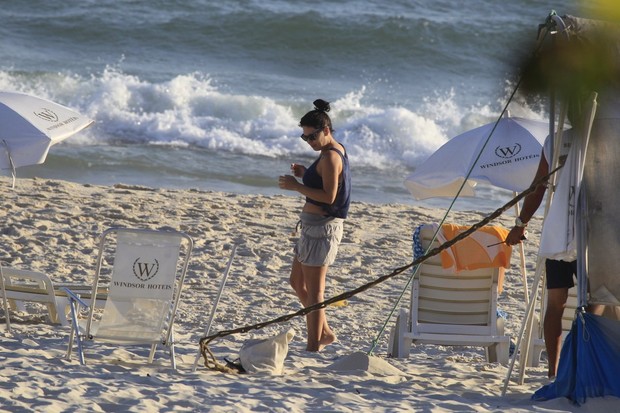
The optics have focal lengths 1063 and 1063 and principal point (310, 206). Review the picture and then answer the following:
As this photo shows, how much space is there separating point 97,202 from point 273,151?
5793mm

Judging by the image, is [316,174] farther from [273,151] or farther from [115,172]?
[273,151]

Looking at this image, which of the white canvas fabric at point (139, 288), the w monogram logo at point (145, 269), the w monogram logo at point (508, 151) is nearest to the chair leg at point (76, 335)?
the white canvas fabric at point (139, 288)

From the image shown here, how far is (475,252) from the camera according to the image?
18.9 ft

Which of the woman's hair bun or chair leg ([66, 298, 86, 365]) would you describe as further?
the woman's hair bun

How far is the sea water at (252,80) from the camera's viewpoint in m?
13.6

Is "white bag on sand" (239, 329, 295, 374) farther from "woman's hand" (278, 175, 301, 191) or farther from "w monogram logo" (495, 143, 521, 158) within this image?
"w monogram logo" (495, 143, 521, 158)

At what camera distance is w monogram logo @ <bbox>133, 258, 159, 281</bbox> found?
16.9 ft

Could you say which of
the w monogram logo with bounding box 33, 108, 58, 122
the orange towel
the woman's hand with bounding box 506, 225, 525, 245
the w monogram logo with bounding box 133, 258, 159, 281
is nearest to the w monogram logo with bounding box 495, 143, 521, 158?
the orange towel

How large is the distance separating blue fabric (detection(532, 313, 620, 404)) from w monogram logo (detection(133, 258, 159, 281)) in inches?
77.1

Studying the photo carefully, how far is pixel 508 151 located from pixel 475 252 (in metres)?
0.62

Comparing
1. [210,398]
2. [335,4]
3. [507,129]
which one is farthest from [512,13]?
[210,398]

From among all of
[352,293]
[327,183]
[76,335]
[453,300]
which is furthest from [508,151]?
[76,335]

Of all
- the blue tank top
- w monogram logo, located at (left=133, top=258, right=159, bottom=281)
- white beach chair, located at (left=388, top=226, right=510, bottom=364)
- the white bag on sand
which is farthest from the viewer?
white beach chair, located at (left=388, top=226, right=510, bottom=364)

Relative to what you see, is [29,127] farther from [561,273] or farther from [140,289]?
[561,273]
